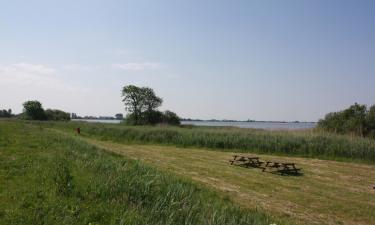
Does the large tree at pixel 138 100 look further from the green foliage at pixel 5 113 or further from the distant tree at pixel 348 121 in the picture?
the green foliage at pixel 5 113

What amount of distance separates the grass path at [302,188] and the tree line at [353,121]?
17260 millimetres

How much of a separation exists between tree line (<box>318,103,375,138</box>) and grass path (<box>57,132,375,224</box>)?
17.3 metres

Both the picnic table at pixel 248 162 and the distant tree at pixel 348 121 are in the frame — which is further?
the distant tree at pixel 348 121

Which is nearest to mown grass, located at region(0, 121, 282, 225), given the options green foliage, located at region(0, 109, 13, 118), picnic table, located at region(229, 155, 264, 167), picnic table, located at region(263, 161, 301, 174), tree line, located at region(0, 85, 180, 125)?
picnic table, located at region(263, 161, 301, 174)

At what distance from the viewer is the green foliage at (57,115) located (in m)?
114

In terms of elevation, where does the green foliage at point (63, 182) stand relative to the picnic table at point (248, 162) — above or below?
above

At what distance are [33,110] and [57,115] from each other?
529 inches

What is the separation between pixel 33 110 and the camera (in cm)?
10494

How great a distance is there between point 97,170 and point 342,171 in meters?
13.8

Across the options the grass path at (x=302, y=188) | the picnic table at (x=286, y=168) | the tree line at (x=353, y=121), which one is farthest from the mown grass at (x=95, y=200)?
the tree line at (x=353, y=121)

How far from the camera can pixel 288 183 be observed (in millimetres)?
15648

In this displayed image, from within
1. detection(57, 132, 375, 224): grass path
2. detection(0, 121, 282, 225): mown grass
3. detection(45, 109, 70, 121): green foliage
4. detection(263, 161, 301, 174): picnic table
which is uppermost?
detection(45, 109, 70, 121): green foliage

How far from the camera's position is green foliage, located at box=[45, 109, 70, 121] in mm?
114062

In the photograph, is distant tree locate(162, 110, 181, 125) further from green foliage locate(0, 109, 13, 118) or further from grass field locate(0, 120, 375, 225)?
green foliage locate(0, 109, 13, 118)
